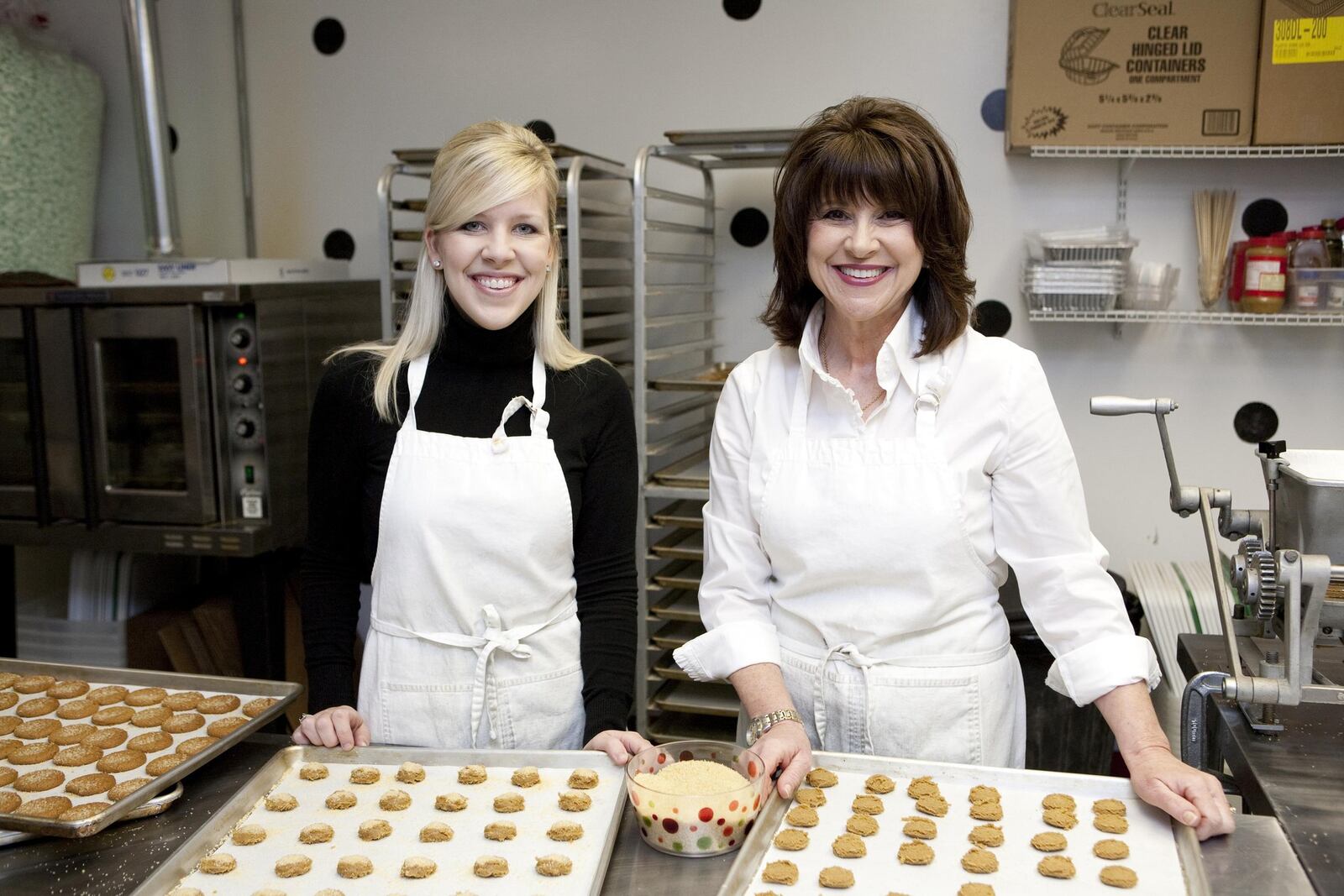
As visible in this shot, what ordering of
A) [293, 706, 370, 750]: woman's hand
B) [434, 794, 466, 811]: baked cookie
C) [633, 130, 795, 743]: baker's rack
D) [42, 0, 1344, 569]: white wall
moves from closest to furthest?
[434, 794, 466, 811]: baked cookie
[293, 706, 370, 750]: woman's hand
[633, 130, 795, 743]: baker's rack
[42, 0, 1344, 569]: white wall

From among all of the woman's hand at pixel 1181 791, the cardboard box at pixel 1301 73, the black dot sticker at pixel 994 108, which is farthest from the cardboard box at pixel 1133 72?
the woman's hand at pixel 1181 791

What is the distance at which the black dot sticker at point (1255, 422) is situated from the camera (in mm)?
2963

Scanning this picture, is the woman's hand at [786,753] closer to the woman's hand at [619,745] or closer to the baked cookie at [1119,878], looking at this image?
the woman's hand at [619,745]

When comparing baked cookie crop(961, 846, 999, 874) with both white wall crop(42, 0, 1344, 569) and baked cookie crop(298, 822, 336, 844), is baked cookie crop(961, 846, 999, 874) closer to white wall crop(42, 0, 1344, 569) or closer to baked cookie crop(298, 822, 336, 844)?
baked cookie crop(298, 822, 336, 844)

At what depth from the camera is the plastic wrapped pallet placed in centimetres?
302

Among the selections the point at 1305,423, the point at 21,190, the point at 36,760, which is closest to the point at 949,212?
the point at 36,760

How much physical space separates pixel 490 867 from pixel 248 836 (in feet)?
0.97

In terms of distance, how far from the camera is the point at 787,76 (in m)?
3.14

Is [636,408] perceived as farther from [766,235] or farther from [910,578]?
[910,578]

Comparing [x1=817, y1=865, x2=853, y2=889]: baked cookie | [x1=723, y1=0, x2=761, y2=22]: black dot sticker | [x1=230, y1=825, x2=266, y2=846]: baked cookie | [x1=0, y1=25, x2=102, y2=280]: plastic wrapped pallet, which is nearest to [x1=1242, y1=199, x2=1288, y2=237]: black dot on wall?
[x1=723, y1=0, x2=761, y2=22]: black dot sticker

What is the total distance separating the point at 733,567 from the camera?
63.6 inches

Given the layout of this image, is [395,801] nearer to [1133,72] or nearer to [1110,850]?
[1110,850]

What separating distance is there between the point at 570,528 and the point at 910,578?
0.52 metres

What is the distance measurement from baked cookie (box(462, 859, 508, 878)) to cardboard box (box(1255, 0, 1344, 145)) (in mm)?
2461
